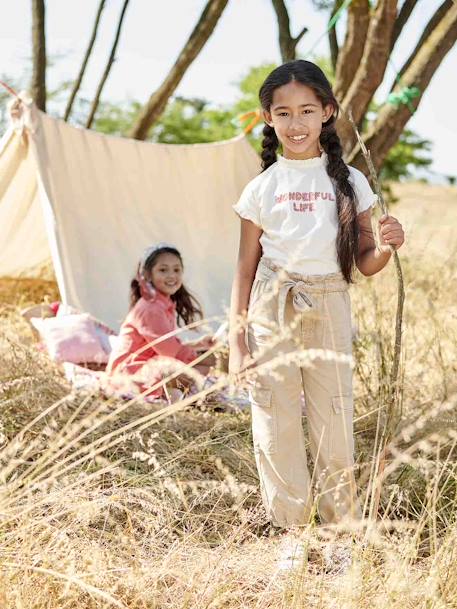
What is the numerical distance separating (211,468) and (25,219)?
2487 millimetres

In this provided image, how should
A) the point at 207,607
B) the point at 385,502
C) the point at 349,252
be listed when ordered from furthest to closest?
the point at 385,502, the point at 349,252, the point at 207,607

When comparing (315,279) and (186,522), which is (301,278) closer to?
(315,279)

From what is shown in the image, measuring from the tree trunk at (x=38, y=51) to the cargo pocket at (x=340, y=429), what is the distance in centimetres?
409

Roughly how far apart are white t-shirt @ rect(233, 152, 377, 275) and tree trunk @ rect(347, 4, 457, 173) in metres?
2.12

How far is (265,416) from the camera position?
2131 mm

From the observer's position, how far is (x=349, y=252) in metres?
2.07

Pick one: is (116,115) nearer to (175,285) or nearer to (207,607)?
(175,285)

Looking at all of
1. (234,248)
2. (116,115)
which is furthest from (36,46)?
(116,115)

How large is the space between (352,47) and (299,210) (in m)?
2.79

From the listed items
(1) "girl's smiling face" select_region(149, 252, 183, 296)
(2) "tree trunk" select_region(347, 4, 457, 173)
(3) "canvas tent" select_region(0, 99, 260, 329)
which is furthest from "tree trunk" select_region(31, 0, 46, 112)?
(1) "girl's smiling face" select_region(149, 252, 183, 296)

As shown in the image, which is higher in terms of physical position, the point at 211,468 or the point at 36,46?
the point at 36,46

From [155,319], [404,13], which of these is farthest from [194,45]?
[155,319]

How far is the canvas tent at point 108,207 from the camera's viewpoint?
424cm

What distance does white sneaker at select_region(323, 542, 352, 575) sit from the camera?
192 centimetres
